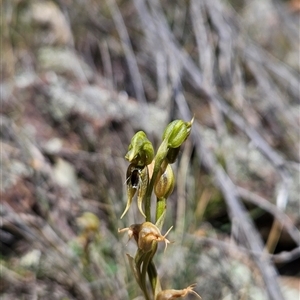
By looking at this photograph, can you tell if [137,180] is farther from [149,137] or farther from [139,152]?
[149,137]

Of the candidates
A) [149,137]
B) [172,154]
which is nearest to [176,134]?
[172,154]

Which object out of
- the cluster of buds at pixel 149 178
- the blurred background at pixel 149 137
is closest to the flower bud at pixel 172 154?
the cluster of buds at pixel 149 178

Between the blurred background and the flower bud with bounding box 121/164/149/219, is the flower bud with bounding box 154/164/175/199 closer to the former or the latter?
the flower bud with bounding box 121/164/149/219

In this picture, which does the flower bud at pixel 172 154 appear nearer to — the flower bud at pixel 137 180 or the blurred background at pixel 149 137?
the flower bud at pixel 137 180

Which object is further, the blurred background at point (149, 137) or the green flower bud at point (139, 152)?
the blurred background at point (149, 137)

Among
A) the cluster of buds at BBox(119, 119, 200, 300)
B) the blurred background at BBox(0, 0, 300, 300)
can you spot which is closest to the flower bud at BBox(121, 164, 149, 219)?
the cluster of buds at BBox(119, 119, 200, 300)
